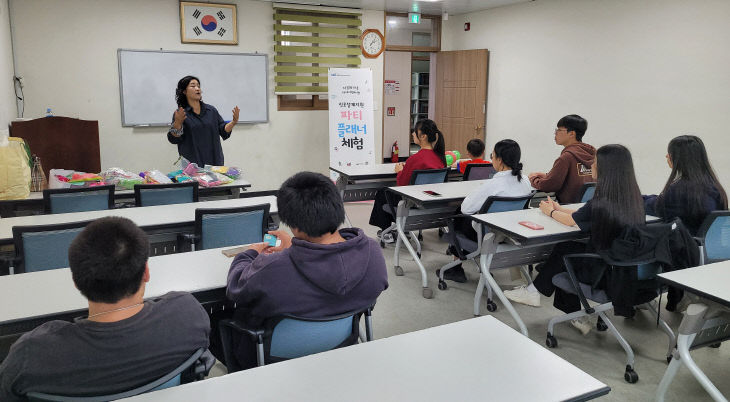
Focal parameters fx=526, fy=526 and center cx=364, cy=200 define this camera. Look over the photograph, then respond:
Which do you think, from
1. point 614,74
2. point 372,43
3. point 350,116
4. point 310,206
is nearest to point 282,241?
point 310,206

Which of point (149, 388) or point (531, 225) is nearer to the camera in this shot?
point (149, 388)

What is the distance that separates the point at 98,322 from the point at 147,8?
586 cm

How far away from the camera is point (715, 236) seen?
2908mm

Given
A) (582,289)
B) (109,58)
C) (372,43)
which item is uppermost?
(372,43)

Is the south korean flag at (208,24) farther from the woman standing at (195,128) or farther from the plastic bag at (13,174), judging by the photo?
the plastic bag at (13,174)

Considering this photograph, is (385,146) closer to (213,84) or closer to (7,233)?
(213,84)

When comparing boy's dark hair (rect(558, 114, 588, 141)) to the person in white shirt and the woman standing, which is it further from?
the woman standing

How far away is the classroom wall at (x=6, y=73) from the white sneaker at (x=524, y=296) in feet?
14.8

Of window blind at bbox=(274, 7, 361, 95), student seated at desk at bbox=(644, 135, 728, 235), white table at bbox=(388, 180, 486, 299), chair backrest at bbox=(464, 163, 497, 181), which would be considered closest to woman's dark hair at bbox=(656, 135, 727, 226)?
student seated at desk at bbox=(644, 135, 728, 235)

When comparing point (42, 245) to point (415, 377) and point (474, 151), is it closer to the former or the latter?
A: point (415, 377)

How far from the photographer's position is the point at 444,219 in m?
4.25

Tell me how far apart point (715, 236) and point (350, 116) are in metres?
5.04

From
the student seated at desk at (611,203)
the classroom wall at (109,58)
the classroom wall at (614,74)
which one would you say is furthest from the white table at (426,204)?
the classroom wall at (109,58)

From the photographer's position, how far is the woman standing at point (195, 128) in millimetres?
4453
